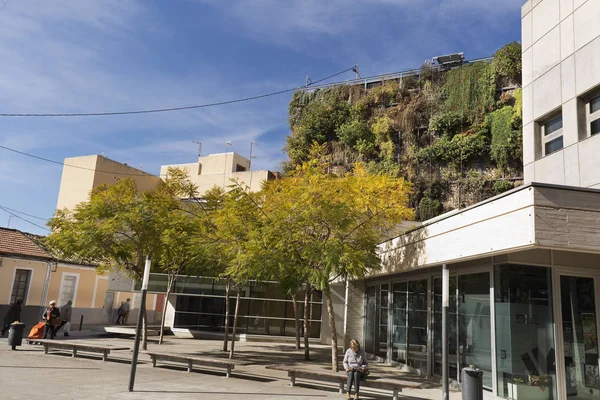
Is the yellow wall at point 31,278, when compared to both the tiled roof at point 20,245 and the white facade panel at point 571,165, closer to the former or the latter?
the tiled roof at point 20,245

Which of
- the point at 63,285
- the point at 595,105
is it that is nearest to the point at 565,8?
the point at 595,105

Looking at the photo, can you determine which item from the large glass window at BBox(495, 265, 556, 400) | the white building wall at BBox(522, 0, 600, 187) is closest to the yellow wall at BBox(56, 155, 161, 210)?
the white building wall at BBox(522, 0, 600, 187)

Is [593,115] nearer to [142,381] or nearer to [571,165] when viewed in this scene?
[571,165]

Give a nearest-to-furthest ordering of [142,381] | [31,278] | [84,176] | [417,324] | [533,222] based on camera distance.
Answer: [533,222] → [142,381] → [417,324] → [31,278] → [84,176]

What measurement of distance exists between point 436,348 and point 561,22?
1056 centimetres

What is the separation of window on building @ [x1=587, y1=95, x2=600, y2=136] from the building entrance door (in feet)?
15.7

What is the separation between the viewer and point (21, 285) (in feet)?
88.2

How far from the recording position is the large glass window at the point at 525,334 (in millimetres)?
10102

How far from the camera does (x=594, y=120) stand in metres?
13.4

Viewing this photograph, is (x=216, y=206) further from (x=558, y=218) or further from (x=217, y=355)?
(x=558, y=218)

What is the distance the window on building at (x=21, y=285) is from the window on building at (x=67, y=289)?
3.90 meters

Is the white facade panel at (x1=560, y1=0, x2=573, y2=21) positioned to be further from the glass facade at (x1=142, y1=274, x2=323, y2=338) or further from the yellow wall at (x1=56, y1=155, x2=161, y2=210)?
the yellow wall at (x1=56, y1=155, x2=161, y2=210)

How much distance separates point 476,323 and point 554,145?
7.11 metres

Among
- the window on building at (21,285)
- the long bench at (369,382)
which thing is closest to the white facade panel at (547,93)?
the long bench at (369,382)
